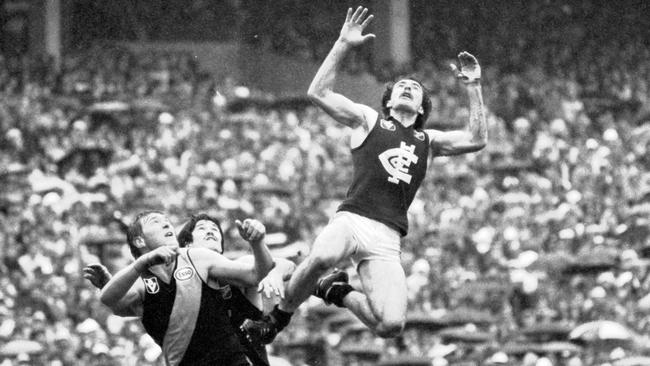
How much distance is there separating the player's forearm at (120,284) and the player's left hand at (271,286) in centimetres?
75

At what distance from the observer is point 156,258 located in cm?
915

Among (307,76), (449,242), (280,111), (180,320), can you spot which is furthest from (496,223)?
(307,76)

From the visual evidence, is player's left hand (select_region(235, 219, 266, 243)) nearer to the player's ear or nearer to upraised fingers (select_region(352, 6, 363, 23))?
the player's ear

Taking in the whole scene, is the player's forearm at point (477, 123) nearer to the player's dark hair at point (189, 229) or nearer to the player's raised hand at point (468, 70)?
the player's raised hand at point (468, 70)

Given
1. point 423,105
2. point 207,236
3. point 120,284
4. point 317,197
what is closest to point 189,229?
point 207,236

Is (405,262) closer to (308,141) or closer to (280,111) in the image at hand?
(308,141)

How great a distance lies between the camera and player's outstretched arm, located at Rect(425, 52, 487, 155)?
11.0 metres

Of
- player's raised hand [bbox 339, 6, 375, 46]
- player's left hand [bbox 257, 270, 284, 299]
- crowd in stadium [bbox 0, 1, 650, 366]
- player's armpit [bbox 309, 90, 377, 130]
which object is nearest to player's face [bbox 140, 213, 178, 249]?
player's left hand [bbox 257, 270, 284, 299]

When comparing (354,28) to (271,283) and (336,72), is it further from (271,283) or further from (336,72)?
(271,283)

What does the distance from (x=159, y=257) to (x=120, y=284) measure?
0.34 meters

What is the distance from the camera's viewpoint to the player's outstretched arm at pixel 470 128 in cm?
1100

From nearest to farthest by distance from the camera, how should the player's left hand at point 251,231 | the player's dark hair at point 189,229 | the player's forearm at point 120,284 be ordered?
the player's left hand at point 251,231, the player's forearm at point 120,284, the player's dark hair at point 189,229

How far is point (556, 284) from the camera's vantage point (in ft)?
58.0

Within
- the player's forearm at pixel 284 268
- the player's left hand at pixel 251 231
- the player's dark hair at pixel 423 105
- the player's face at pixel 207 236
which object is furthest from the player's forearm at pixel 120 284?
the player's dark hair at pixel 423 105
